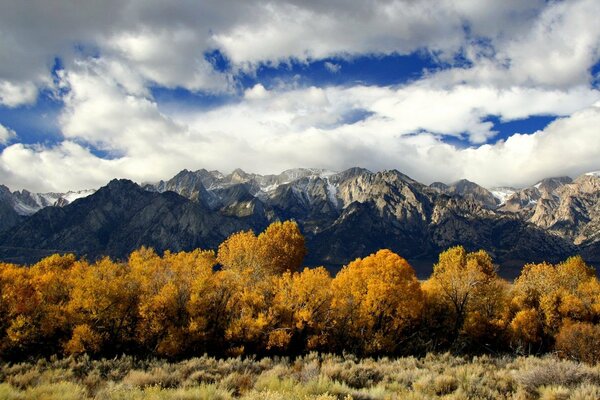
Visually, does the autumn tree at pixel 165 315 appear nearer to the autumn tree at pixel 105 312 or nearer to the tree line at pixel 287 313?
the tree line at pixel 287 313

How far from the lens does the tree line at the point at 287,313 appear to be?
128 feet

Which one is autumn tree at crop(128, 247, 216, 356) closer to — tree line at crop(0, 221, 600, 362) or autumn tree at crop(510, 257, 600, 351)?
tree line at crop(0, 221, 600, 362)

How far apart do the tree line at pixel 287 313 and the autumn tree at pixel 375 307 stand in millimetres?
132

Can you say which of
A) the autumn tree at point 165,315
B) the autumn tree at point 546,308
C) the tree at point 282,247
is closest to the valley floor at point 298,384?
the autumn tree at point 165,315

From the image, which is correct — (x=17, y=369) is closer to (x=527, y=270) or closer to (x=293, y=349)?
(x=293, y=349)

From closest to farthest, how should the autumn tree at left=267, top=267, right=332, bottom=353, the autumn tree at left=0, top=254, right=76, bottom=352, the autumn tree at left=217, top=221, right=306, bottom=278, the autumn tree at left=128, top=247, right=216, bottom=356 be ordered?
the autumn tree at left=0, top=254, right=76, bottom=352 < the autumn tree at left=128, top=247, right=216, bottom=356 < the autumn tree at left=267, top=267, right=332, bottom=353 < the autumn tree at left=217, top=221, right=306, bottom=278

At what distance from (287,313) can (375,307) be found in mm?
10827

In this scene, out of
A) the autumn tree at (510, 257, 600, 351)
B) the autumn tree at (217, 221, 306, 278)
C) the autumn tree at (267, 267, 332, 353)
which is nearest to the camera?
the autumn tree at (267, 267, 332, 353)

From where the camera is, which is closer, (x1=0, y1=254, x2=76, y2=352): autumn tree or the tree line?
(x1=0, y1=254, x2=76, y2=352): autumn tree

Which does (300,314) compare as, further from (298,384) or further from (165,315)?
(298,384)

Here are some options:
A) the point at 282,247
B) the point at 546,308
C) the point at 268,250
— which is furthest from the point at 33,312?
the point at 546,308

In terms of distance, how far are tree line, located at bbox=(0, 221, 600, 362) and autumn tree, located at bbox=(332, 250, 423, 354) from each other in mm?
132

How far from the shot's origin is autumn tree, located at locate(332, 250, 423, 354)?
1779 inches

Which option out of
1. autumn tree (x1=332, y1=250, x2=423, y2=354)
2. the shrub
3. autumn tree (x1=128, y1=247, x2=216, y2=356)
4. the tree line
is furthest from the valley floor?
the shrub
